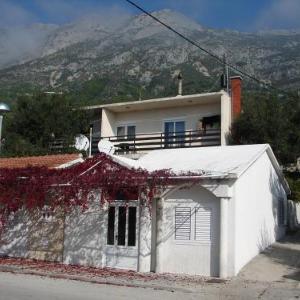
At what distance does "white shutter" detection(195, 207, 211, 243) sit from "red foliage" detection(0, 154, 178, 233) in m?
1.55

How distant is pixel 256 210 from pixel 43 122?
22.4 metres

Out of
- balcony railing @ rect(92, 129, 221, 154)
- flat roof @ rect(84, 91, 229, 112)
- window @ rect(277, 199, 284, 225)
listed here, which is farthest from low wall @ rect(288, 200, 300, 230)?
flat roof @ rect(84, 91, 229, 112)

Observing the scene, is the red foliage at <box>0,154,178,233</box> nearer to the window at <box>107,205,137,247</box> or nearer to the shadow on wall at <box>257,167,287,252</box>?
the window at <box>107,205,137,247</box>

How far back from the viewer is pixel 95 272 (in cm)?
1727

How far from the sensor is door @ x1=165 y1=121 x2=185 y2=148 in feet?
101

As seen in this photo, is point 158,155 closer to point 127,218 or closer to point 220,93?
point 127,218

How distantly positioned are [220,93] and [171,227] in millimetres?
14464

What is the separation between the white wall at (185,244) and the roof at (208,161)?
0.86 metres

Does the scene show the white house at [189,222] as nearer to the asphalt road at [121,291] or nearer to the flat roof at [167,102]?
the asphalt road at [121,291]

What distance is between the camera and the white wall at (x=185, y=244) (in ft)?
55.0

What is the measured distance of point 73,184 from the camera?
18.8 m

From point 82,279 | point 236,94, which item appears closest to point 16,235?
point 82,279

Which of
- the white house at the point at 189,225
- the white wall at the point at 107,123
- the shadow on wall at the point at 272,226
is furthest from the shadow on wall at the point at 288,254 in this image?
the white wall at the point at 107,123

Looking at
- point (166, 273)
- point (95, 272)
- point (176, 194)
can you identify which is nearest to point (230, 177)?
point (176, 194)
